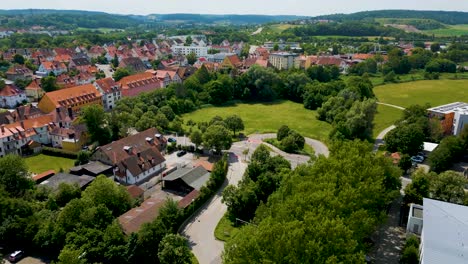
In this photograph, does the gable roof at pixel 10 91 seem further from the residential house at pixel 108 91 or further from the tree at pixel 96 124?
the tree at pixel 96 124

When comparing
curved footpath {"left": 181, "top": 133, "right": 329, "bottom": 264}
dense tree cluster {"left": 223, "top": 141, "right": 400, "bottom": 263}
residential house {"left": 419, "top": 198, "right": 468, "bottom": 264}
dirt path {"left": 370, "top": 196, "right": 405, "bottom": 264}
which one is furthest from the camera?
curved footpath {"left": 181, "top": 133, "right": 329, "bottom": 264}

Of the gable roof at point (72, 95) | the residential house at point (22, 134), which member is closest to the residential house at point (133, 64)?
the gable roof at point (72, 95)

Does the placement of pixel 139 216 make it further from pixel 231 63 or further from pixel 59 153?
pixel 231 63

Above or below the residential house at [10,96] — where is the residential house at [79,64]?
above

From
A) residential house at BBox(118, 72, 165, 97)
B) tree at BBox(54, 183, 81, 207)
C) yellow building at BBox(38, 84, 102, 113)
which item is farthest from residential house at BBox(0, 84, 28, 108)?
tree at BBox(54, 183, 81, 207)

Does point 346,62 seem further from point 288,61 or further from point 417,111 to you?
point 417,111

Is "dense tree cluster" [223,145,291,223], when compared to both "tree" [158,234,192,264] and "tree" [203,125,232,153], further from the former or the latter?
"tree" [203,125,232,153]

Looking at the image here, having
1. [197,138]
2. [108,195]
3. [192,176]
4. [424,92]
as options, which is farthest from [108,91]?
[424,92]
